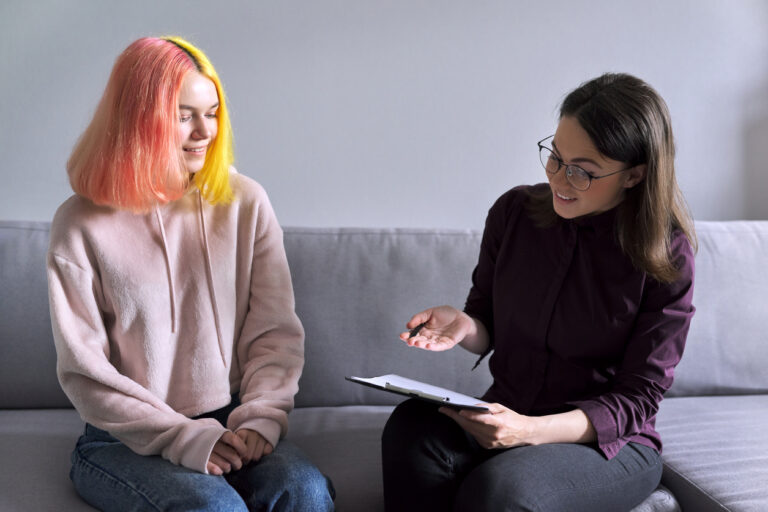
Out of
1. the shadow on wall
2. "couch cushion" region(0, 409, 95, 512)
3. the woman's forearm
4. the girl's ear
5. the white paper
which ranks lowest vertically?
"couch cushion" region(0, 409, 95, 512)

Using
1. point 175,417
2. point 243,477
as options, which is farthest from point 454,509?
point 175,417

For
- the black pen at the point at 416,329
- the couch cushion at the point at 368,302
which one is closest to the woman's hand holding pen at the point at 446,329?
the black pen at the point at 416,329

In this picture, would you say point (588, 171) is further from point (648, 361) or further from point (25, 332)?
point (25, 332)

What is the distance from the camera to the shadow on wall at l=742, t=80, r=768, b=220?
7.52 feet

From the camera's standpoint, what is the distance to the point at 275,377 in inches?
59.0

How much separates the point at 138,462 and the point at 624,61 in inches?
67.0

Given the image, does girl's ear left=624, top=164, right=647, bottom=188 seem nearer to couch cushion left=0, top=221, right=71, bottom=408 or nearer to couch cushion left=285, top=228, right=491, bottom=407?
couch cushion left=285, top=228, right=491, bottom=407

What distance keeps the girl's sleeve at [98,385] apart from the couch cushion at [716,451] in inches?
34.9

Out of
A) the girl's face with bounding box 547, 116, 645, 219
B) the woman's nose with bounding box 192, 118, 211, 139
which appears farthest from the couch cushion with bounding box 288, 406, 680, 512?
the woman's nose with bounding box 192, 118, 211, 139

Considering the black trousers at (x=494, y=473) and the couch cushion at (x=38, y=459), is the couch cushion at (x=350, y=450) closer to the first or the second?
the black trousers at (x=494, y=473)

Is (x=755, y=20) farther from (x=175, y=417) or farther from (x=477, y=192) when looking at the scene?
(x=175, y=417)

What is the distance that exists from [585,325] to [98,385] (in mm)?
898

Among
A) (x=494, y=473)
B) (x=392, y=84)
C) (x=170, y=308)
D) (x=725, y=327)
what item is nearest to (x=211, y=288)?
(x=170, y=308)

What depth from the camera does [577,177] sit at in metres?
1.36
